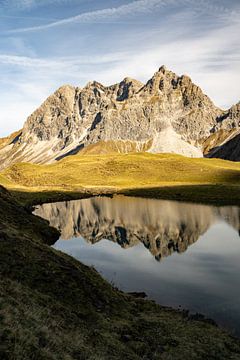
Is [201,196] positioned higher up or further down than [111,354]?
higher up

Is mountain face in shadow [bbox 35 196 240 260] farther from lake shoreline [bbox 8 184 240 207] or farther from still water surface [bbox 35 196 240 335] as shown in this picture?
lake shoreline [bbox 8 184 240 207]

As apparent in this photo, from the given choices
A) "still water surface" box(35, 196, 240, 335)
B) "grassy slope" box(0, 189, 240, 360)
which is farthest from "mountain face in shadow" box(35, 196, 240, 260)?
"grassy slope" box(0, 189, 240, 360)

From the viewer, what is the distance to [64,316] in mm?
23109

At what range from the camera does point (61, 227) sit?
8625 cm

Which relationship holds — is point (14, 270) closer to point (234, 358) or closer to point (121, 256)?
point (234, 358)

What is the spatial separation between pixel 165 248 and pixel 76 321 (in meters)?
42.6

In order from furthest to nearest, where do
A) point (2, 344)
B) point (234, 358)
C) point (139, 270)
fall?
1. point (139, 270)
2. point (234, 358)
3. point (2, 344)

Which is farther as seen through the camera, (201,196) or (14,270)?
(201,196)

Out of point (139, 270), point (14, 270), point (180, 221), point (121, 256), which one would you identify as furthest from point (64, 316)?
point (180, 221)

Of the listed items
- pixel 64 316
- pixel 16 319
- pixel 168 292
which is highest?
pixel 16 319

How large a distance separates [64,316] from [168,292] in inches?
767

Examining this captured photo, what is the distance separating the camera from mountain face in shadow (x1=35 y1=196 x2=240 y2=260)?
72000mm

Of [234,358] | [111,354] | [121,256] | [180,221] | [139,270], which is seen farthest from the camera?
[180,221]

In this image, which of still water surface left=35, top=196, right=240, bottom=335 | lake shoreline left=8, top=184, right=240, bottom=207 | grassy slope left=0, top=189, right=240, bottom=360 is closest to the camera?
grassy slope left=0, top=189, right=240, bottom=360
